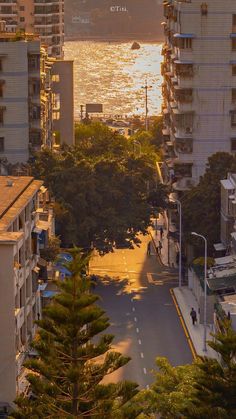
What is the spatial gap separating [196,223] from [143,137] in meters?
36.0

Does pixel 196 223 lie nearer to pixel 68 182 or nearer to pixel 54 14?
pixel 68 182

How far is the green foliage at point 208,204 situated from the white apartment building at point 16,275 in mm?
16161

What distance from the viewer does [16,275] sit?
126 ft

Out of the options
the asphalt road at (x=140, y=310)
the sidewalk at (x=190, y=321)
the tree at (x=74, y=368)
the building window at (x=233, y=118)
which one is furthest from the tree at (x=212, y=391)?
the building window at (x=233, y=118)

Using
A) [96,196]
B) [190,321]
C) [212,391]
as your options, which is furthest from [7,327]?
[96,196]

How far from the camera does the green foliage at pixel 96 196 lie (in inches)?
2386

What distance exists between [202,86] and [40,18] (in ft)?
196

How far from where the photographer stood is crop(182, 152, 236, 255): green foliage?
201ft

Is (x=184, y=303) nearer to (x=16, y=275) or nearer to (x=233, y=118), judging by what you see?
(x=233, y=118)

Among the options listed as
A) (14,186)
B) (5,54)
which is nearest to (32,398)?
(14,186)

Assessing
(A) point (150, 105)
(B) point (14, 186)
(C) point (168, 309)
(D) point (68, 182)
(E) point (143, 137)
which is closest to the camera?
(B) point (14, 186)

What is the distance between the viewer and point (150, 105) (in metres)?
170

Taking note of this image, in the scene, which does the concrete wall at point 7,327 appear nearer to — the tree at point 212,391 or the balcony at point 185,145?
the tree at point 212,391

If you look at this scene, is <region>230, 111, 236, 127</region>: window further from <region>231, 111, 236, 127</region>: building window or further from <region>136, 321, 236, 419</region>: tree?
<region>136, 321, 236, 419</region>: tree
